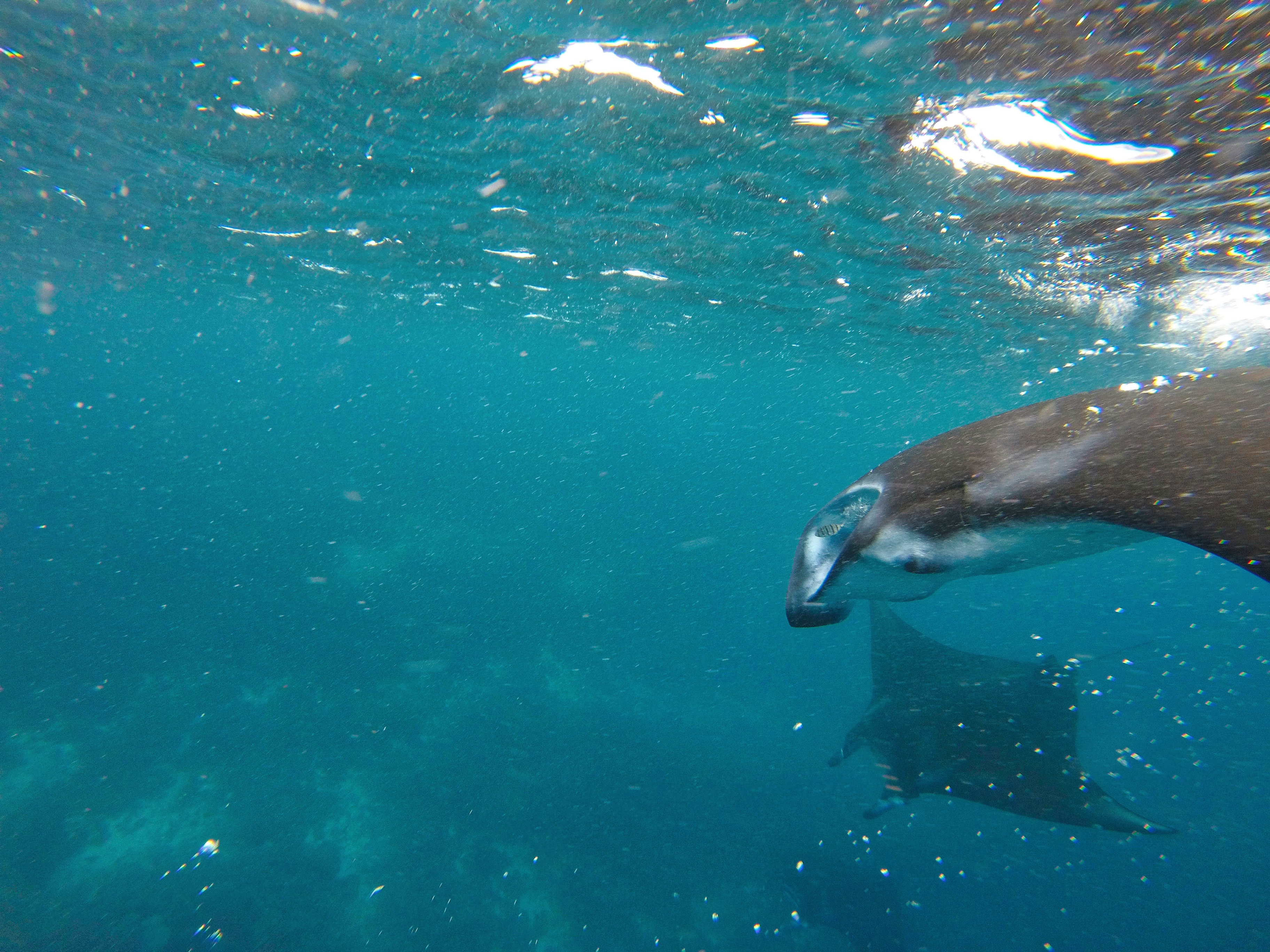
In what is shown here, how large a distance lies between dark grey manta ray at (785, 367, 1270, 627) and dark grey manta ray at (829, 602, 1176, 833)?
5.79 m

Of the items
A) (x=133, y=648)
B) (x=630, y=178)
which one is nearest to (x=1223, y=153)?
(x=630, y=178)

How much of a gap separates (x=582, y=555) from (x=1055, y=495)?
2287cm

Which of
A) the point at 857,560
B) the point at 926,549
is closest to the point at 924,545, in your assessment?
the point at 926,549

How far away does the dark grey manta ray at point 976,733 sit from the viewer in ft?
21.6

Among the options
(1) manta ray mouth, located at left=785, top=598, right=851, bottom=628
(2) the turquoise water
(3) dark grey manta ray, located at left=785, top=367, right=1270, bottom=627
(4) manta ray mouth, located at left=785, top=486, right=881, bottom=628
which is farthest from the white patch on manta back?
(2) the turquoise water

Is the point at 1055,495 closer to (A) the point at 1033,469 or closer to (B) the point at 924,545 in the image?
(A) the point at 1033,469

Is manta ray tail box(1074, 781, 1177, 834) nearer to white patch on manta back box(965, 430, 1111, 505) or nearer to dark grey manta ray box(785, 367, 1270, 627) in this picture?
dark grey manta ray box(785, 367, 1270, 627)

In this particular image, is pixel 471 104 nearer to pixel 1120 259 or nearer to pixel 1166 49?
pixel 1166 49

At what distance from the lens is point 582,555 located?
80.0 ft

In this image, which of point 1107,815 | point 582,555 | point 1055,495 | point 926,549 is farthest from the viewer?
point 582,555

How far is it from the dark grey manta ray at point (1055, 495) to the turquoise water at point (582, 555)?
527cm

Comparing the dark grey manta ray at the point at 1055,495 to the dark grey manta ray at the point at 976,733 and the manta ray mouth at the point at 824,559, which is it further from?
the dark grey manta ray at the point at 976,733

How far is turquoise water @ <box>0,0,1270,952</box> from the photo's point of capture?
7.41 meters

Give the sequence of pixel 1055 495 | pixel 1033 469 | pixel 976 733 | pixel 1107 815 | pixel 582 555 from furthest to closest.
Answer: pixel 582 555
pixel 976 733
pixel 1107 815
pixel 1033 469
pixel 1055 495
